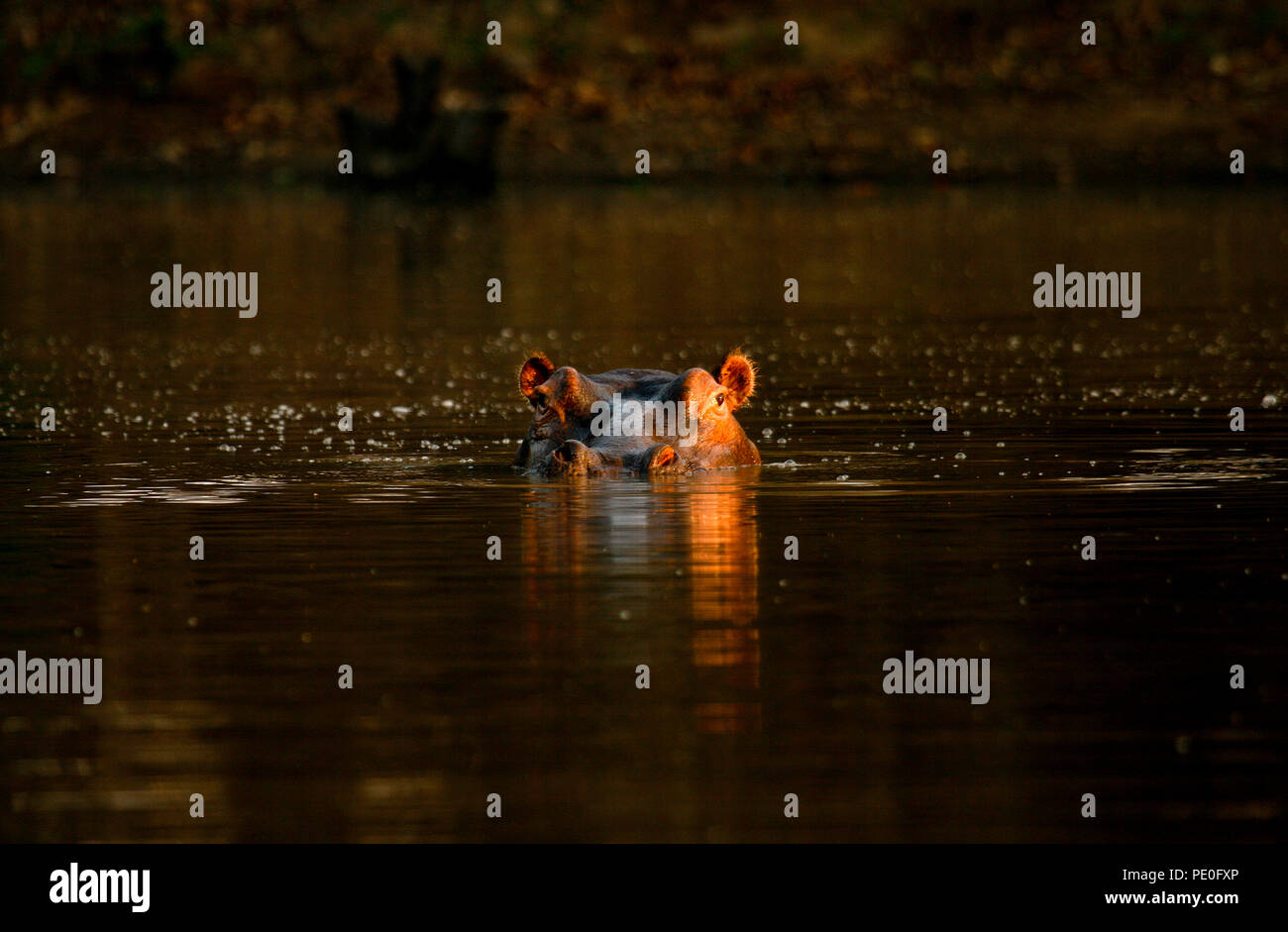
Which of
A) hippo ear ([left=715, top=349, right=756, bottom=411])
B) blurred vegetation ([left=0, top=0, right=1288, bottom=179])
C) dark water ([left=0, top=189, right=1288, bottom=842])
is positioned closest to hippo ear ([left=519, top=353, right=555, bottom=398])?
dark water ([left=0, top=189, right=1288, bottom=842])

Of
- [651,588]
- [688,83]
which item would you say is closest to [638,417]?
[651,588]

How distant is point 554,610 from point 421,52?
48.3 meters

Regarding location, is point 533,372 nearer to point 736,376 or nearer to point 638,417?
point 638,417

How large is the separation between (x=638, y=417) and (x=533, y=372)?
74 centimetres

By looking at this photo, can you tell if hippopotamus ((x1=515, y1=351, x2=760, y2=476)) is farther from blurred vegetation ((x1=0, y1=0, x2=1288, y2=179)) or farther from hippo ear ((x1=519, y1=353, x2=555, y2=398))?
blurred vegetation ((x1=0, y1=0, x2=1288, y2=179))

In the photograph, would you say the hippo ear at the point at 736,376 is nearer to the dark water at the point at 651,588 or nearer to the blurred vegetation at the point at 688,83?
the dark water at the point at 651,588

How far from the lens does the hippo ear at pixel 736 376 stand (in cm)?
1748

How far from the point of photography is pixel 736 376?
17.6 meters

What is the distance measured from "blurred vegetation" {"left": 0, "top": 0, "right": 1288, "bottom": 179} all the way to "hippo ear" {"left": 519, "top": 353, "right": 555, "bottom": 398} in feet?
115

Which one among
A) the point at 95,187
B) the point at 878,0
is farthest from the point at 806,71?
the point at 95,187

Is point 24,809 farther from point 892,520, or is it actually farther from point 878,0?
point 878,0

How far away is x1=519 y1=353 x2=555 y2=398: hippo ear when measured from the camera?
17438 millimetres

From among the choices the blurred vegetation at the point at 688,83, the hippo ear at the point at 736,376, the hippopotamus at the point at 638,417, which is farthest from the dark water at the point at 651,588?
the blurred vegetation at the point at 688,83
